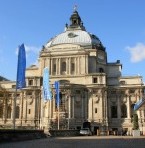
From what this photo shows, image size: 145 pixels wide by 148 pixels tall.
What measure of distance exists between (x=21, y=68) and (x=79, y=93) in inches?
2288

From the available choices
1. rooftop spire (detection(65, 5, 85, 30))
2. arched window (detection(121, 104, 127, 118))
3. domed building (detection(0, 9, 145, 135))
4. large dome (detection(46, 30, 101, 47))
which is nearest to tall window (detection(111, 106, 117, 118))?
domed building (detection(0, 9, 145, 135))

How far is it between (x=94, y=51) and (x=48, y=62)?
1573 centimetres

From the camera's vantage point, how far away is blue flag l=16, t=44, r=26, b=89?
4362 centimetres

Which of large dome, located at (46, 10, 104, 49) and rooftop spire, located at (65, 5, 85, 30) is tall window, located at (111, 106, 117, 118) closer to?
large dome, located at (46, 10, 104, 49)

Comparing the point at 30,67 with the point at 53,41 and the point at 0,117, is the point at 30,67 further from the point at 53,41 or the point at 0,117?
the point at 0,117

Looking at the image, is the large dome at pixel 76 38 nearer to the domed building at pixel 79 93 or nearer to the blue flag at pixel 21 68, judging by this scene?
the domed building at pixel 79 93

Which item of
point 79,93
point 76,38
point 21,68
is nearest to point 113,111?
point 79,93

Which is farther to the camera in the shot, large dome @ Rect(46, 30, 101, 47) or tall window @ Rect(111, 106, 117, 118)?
large dome @ Rect(46, 30, 101, 47)

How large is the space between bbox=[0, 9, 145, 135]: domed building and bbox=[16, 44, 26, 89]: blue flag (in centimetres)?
4717

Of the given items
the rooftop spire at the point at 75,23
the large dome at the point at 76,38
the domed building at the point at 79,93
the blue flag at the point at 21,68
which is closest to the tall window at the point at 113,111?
the domed building at the point at 79,93

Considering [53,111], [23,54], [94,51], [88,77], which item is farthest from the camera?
[94,51]

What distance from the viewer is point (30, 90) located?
10350 cm

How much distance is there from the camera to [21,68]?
4428cm

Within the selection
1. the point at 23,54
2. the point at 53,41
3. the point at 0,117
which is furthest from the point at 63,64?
the point at 23,54
